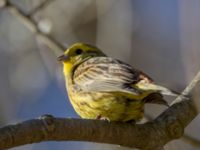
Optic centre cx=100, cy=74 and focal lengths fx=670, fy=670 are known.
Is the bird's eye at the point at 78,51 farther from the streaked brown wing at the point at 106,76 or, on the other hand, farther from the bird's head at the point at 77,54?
the streaked brown wing at the point at 106,76

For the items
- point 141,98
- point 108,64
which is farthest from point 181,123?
point 108,64

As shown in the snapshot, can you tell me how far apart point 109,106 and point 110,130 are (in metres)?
0.76

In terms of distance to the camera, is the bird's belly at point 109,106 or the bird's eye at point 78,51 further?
the bird's eye at point 78,51

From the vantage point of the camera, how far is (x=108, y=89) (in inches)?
154

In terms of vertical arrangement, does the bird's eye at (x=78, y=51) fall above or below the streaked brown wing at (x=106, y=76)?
above

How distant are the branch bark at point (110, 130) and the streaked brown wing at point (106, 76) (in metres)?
0.36

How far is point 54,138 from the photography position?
2.80m

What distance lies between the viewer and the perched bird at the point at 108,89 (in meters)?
3.69

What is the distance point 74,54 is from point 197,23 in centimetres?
242

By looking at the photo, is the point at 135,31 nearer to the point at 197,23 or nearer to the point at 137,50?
the point at 137,50

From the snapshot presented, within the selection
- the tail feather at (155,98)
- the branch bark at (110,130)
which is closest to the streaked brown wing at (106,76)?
the tail feather at (155,98)

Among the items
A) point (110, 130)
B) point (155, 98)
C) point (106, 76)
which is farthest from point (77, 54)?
point (110, 130)

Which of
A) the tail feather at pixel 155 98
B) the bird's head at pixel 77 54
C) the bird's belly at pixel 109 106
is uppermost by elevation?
the bird's head at pixel 77 54

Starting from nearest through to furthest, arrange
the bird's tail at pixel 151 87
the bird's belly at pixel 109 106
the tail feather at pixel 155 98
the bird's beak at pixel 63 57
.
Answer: the bird's tail at pixel 151 87, the tail feather at pixel 155 98, the bird's belly at pixel 109 106, the bird's beak at pixel 63 57
